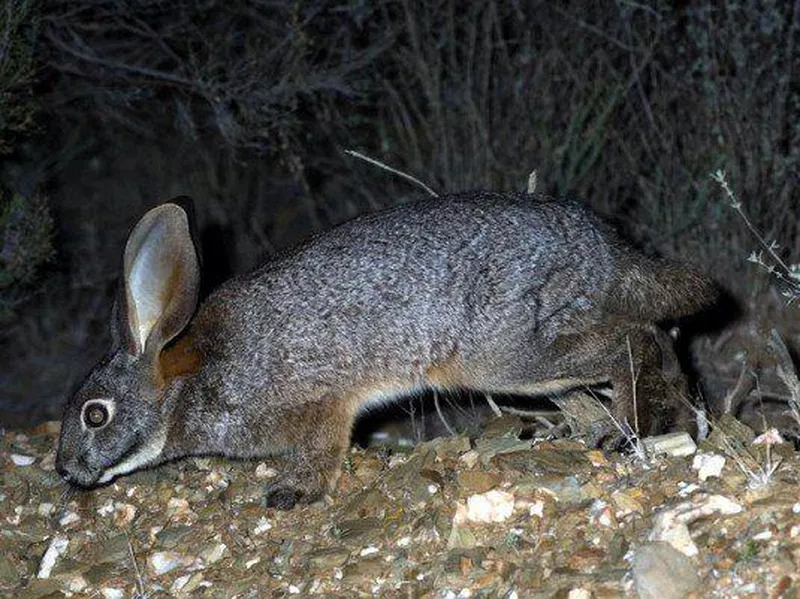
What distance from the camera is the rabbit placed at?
6145mm

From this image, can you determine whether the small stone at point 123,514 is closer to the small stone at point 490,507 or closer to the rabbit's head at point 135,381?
the rabbit's head at point 135,381

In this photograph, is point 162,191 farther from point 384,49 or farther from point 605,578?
point 605,578

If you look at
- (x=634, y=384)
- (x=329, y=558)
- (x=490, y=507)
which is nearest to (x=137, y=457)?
(x=329, y=558)

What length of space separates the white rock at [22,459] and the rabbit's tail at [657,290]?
3.16m

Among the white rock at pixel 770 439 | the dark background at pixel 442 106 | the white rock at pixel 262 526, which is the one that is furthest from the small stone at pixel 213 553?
the dark background at pixel 442 106

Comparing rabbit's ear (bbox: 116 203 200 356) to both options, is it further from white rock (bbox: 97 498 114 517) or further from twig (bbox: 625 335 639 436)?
twig (bbox: 625 335 639 436)

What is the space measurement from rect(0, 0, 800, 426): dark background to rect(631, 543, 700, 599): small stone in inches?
170

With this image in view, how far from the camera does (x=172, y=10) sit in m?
9.85

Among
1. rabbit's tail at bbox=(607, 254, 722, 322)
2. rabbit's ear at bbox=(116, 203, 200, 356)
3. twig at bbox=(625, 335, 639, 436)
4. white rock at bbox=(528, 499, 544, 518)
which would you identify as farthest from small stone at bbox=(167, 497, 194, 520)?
rabbit's tail at bbox=(607, 254, 722, 322)

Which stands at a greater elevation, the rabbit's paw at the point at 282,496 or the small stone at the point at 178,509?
the rabbit's paw at the point at 282,496

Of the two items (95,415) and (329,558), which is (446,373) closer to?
(329,558)

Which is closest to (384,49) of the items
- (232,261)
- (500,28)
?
(500,28)

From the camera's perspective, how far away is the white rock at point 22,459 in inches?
275

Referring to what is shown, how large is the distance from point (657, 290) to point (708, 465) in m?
1.50
